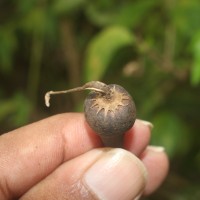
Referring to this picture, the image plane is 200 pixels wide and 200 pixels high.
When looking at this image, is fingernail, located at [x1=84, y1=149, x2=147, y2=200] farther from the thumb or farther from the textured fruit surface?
the textured fruit surface

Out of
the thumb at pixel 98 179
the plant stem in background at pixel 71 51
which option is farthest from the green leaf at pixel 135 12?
the thumb at pixel 98 179

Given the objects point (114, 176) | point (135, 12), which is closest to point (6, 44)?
point (135, 12)

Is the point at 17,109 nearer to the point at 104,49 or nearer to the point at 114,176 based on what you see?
the point at 104,49

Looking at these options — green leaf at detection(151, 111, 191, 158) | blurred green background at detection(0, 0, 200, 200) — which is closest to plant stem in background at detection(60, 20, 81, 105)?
blurred green background at detection(0, 0, 200, 200)

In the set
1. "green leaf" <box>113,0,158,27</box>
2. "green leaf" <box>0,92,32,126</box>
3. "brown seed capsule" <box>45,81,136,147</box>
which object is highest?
"green leaf" <box>113,0,158,27</box>

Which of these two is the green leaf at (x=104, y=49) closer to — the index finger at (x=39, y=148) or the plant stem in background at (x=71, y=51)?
the index finger at (x=39, y=148)

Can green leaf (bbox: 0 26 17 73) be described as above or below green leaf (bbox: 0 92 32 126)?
above

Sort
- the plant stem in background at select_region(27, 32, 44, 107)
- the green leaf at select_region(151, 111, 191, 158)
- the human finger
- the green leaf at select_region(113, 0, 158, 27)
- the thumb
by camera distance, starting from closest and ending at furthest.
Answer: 1. the thumb
2. the human finger
3. the green leaf at select_region(151, 111, 191, 158)
4. the green leaf at select_region(113, 0, 158, 27)
5. the plant stem in background at select_region(27, 32, 44, 107)
